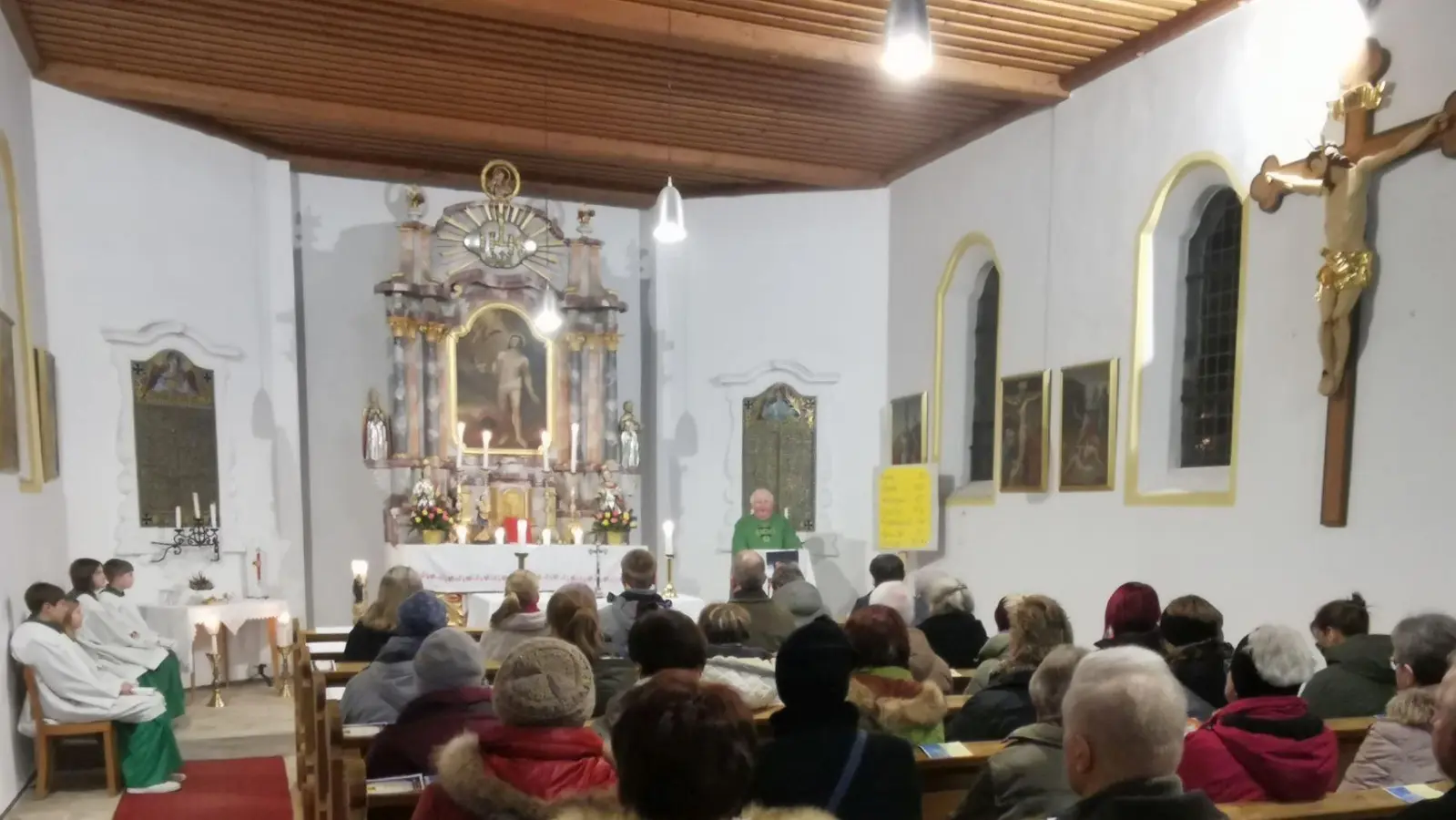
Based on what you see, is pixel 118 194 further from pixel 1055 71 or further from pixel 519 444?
pixel 1055 71

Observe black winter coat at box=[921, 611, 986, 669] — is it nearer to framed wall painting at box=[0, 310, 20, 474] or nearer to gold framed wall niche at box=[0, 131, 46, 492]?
framed wall painting at box=[0, 310, 20, 474]

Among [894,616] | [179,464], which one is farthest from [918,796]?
[179,464]

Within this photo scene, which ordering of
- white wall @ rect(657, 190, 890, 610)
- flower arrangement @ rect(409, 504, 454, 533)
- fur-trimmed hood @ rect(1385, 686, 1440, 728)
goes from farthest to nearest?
white wall @ rect(657, 190, 890, 610), flower arrangement @ rect(409, 504, 454, 533), fur-trimmed hood @ rect(1385, 686, 1440, 728)

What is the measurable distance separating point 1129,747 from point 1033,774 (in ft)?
1.92

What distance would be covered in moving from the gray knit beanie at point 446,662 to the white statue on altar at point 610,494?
259 inches

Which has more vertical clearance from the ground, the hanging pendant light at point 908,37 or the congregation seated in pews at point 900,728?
the hanging pendant light at point 908,37

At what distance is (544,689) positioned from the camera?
2.08 meters

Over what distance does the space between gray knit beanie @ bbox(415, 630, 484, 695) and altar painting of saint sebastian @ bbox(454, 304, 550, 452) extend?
22.6ft

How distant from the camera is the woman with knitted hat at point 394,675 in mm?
3662

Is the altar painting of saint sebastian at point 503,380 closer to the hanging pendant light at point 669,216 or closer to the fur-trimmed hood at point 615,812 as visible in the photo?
the hanging pendant light at point 669,216

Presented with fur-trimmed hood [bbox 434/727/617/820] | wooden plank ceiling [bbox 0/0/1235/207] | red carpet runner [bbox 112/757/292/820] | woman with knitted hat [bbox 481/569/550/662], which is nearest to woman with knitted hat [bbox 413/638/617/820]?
fur-trimmed hood [bbox 434/727/617/820]

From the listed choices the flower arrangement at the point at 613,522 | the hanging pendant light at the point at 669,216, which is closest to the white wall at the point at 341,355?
the flower arrangement at the point at 613,522

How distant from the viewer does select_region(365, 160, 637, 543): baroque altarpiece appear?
9.30 metres

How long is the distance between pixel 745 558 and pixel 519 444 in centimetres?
520
